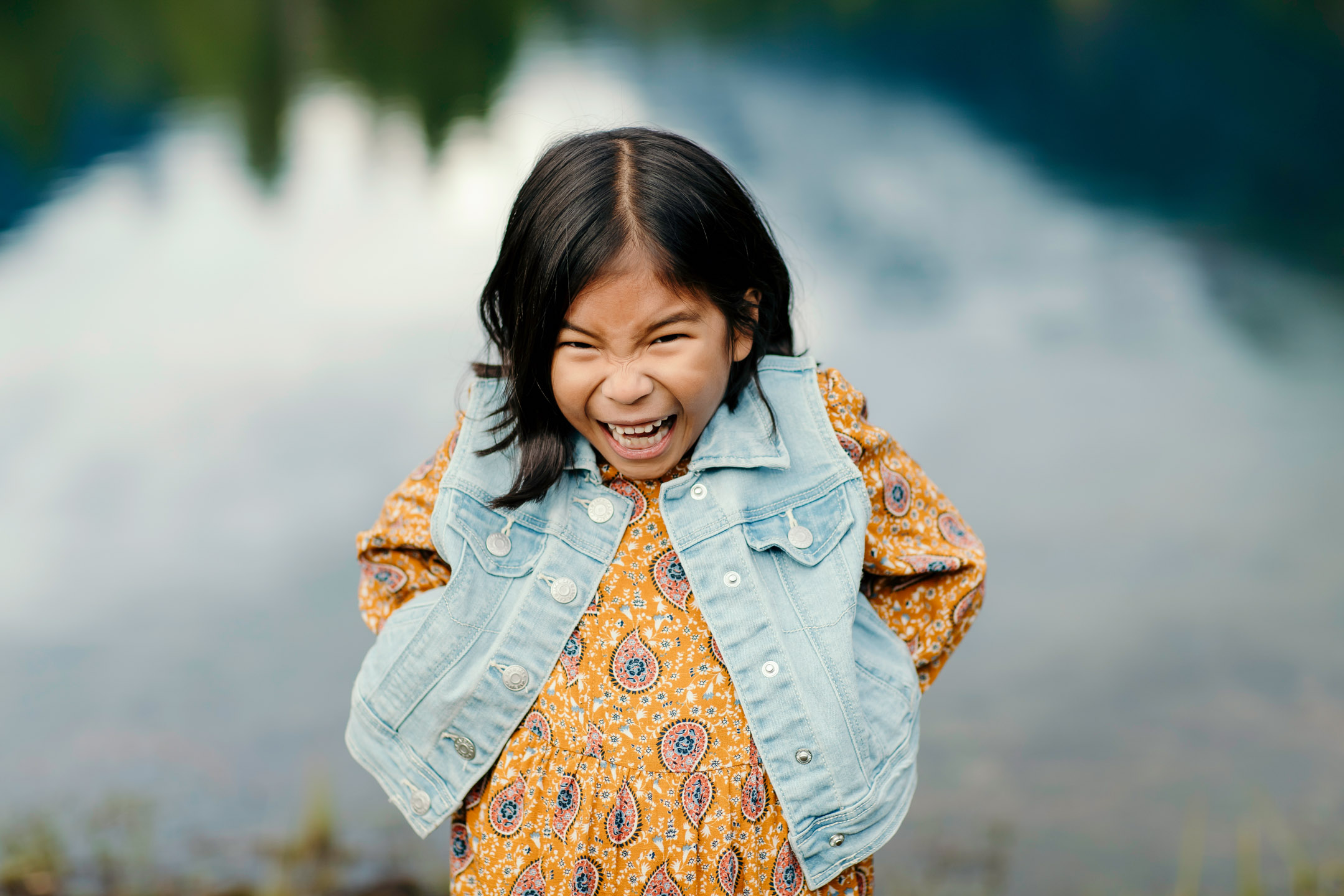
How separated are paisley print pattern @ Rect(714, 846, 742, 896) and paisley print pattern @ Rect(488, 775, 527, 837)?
26 cm

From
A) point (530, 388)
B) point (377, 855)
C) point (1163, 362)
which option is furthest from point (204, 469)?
point (1163, 362)

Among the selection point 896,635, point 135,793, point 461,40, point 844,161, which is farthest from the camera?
point 461,40

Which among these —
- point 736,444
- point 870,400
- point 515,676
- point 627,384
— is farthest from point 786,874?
point 870,400

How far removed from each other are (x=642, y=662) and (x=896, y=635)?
1.21ft

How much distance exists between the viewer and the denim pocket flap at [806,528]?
1431 millimetres

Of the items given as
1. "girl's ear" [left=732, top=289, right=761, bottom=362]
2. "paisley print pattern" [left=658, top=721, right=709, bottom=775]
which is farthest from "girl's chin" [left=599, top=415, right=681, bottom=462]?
"paisley print pattern" [left=658, top=721, right=709, bottom=775]

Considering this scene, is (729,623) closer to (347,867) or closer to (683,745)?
(683,745)

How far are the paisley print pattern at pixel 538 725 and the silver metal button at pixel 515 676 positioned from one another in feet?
0.14

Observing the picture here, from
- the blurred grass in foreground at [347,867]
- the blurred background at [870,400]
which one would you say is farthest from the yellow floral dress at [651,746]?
the blurred grass in foreground at [347,867]

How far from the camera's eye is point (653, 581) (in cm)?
145

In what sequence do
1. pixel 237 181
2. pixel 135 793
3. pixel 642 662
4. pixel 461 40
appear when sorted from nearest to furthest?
pixel 642 662
pixel 135 793
pixel 237 181
pixel 461 40

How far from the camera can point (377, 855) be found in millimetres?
2650

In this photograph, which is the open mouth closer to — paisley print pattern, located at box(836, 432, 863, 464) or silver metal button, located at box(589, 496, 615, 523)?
silver metal button, located at box(589, 496, 615, 523)

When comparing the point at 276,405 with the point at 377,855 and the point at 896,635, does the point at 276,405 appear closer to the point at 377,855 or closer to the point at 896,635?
the point at 377,855
